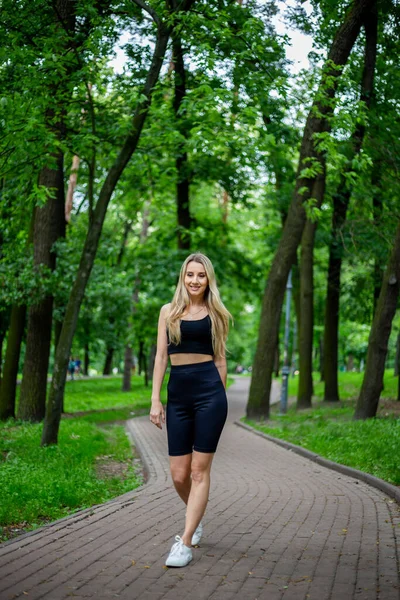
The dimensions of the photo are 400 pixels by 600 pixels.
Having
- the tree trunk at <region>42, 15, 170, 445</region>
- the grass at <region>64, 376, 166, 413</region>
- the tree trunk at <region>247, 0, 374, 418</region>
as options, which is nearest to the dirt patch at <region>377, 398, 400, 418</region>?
the tree trunk at <region>247, 0, 374, 418</region>

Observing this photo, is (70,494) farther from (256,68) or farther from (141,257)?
(141,257)

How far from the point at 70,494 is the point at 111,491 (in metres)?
1.20

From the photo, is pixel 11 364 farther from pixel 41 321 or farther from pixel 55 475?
pixel 55 475

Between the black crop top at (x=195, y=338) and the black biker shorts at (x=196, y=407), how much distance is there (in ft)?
Result: 0.35

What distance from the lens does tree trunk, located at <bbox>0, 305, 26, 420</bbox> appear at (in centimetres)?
1812

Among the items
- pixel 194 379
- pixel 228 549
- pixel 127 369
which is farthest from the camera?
pixel 127 369

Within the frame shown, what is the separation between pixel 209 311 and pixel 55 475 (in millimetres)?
4309

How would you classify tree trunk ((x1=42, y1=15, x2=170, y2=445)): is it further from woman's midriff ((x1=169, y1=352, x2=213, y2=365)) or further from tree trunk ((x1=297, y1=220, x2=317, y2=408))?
tree trunk ((x1=297, y1=220, x2=317, y2=408))

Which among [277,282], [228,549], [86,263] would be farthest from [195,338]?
→ [277,282]

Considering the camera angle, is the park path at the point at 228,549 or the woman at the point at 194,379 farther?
the woman at the point at 194,379

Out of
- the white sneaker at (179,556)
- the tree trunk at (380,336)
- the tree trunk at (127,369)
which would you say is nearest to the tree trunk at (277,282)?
the tree trunk at (380,336)

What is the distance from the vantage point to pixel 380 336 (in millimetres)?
17703

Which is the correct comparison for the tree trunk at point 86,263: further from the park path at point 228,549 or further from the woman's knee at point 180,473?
the woman's knee at point 180,473

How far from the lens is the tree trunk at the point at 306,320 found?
24062 millimetres
